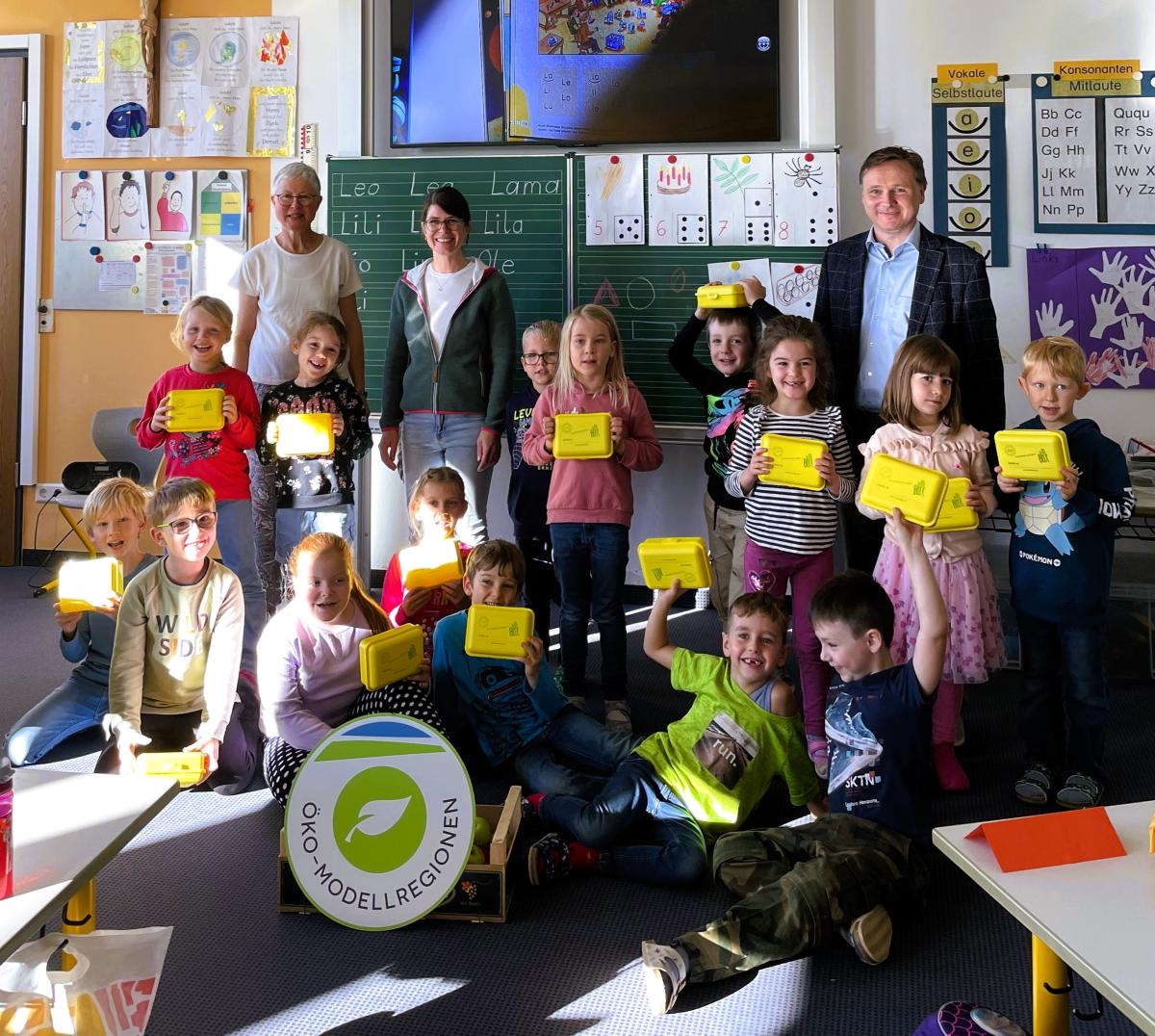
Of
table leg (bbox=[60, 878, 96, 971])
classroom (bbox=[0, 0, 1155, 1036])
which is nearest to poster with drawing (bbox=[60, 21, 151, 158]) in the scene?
classroom (bbox=[0, 0, 1155, 1036])

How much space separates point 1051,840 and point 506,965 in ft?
3.43

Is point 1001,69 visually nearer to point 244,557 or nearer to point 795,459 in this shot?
point 795,459

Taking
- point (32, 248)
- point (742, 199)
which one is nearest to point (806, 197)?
point (742, 199)

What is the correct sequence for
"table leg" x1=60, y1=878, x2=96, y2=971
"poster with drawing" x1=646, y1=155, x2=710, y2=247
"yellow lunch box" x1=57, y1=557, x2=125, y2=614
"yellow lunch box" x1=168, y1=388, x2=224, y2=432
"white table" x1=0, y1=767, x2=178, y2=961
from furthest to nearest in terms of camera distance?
"poster with drawing" x1=646, y1=155, x2=710, y2=247
"yellow lunch box" x1=168, y1=388, x2=224, y2=432
"yellow lunch box" x1=57, y1=557, x2=125, y2=614
"table leg" x1=60, y1=878, x2=96, y2=971
"white table" x1=0, y1=767, x2=178, y2=961

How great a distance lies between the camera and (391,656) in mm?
2305

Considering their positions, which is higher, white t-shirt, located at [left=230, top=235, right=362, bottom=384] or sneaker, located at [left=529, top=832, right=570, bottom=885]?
white t-shirt, located at [left=230, top=235, right=362, bottom=384]

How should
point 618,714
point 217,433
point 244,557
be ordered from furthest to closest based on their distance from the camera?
point 244,557
point 217,433
point 618,714

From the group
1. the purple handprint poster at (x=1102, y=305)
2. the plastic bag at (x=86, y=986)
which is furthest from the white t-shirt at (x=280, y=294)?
the purple handprint poster at (x=1102, y=305)

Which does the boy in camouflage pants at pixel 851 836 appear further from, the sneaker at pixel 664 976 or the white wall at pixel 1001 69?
the white wall at pixel 1001 69

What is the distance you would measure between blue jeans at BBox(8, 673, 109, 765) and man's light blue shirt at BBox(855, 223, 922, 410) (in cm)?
223

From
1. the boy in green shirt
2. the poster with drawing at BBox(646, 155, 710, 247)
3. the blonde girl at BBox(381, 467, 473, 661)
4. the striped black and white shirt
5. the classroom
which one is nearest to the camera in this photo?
the classroom

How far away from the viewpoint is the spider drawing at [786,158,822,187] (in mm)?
4215

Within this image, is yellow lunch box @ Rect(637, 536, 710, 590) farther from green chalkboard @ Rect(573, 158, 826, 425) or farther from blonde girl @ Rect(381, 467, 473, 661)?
green chalkboard @ Rect(573, 158, 826, 425)

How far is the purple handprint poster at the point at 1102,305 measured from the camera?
4234 mm
